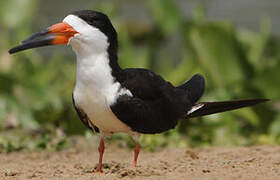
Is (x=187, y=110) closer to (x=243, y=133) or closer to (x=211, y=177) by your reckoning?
(x=211, y=177)

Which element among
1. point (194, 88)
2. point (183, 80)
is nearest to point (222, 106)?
point (194, 88)

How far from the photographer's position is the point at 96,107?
290cm

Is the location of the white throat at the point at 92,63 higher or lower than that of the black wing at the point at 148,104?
higher

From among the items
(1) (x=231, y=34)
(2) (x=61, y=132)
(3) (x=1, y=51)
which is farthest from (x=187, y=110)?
(3) (x=1, y=51)

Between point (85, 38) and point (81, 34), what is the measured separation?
3cm

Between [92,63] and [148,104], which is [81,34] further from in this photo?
[148,104]

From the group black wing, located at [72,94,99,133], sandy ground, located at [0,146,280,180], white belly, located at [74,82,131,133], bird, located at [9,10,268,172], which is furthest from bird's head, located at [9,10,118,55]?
sandy ground, located at [0,146,280,180]

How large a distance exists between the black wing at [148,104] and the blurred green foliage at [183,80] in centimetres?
103

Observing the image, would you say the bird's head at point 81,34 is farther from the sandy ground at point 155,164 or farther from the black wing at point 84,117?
the sandy ground at point 155,164

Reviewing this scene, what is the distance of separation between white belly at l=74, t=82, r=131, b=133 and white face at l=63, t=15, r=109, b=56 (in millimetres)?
200

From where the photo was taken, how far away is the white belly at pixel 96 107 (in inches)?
113

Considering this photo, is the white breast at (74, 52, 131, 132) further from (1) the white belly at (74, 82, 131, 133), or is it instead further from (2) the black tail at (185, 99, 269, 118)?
(2) the black tail at (185, 99, 269, 118)

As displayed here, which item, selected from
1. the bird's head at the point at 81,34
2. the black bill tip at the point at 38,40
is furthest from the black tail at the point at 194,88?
the black bill tip at the point at 38,40

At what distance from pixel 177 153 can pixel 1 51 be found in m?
3.80
